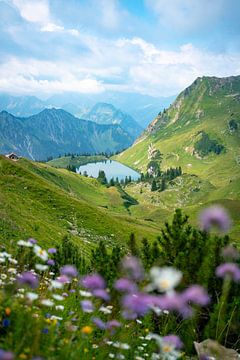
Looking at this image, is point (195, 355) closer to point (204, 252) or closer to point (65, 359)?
point (204, 252)

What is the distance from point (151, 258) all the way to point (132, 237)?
1004 mm

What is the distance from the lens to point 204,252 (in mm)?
12789

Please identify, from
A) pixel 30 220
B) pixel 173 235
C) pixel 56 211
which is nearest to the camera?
pixel 173 235

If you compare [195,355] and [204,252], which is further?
[204,252]

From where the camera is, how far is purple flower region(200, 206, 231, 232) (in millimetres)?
4453

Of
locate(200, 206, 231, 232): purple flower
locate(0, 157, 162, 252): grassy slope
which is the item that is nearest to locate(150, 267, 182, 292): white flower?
locate(200, 206, 231, 232): purple flower

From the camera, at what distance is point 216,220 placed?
4.46 meters

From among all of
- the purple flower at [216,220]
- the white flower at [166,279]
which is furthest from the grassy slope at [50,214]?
the white flower at [166,279]

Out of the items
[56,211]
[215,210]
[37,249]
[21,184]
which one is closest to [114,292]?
[37,249]

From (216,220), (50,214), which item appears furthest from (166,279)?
(50,214)

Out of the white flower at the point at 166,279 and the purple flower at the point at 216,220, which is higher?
the purple flower at the point at 216,220

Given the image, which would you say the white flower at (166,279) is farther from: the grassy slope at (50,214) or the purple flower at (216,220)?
the grassy slope at (50,214)

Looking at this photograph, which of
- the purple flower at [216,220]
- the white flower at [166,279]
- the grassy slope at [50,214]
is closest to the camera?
the white flower at [166,279]

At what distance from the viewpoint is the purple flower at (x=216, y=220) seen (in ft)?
14.6
